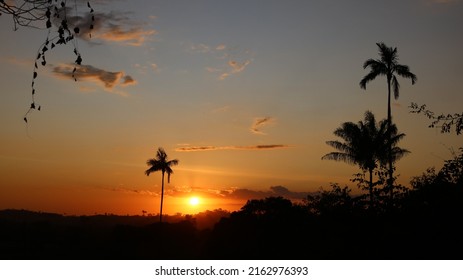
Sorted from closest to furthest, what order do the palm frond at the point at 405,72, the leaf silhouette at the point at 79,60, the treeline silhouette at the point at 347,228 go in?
the leaf silhouette at the point at 79,60 → the treeline silhouette at the point at 347,228 → the palm frond at the point at 405,72

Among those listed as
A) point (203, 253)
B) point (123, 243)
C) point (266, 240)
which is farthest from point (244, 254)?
point (123, 243)

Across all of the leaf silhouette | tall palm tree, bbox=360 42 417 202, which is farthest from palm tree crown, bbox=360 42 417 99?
the leaf silhouette

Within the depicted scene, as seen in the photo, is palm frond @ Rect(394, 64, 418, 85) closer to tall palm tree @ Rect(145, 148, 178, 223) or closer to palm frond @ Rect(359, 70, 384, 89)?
palm frond @ Rect(359, 70, 384, 89)

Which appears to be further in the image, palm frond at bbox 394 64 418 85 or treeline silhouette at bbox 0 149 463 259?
→ palm frond at bbox 394 64 418 85

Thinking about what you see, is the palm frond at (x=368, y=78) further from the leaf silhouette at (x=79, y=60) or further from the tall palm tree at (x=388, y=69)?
the leaf silhouette at (x=79, y=60)

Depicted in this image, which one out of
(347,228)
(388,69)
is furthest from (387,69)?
(347,228)

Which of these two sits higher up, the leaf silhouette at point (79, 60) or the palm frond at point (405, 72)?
the palm frond at point (405, 72)

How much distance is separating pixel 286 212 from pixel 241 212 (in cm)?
646

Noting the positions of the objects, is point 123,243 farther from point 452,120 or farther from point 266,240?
point 452,120

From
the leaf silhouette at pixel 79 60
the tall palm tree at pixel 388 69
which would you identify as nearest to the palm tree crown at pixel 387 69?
the tall palm tree at pixel 388 69

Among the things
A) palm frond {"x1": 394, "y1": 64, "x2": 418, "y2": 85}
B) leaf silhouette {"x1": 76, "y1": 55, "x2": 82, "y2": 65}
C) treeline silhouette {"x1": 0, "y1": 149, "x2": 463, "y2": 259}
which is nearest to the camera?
leaf silhouette {"x1": 76, "y1": 55, "x2": 82, "y2": 65}

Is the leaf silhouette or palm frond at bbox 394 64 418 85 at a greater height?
palm frond at bbox 394 64 418 85

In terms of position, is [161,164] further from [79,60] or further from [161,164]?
[79,60]
